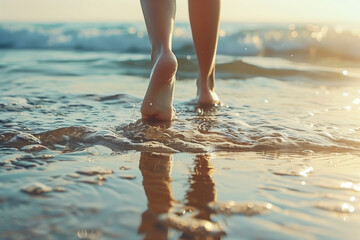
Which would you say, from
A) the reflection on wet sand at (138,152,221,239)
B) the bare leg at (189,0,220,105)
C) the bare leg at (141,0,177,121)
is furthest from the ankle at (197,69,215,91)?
the reflection on wet sand at (138,152,221,239)

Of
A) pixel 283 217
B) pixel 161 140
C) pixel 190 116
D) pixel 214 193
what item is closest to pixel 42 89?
pixel 190 116

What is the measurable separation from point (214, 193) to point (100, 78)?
8.31 ft

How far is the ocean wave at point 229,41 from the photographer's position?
263 inches

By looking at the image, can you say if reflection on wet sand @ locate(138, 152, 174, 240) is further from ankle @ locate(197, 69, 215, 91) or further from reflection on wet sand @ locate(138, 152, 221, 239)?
ankle @ locate(197, 69, 215, 91)

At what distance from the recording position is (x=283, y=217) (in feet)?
3.36

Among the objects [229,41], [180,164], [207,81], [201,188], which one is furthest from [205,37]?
[229,41]

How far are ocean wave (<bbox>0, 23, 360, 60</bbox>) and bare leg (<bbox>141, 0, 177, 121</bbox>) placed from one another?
4.70 meters

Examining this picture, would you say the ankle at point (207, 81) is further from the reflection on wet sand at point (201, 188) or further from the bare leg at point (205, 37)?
the reflection on wet sand at point (201, 188)

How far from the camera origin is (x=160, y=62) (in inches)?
75.9

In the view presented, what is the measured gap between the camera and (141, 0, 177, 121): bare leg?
6.33 feet

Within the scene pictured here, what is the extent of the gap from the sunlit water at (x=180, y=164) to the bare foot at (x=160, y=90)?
63mm

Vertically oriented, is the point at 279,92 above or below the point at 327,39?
below

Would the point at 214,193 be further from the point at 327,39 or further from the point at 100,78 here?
the point at 327,39

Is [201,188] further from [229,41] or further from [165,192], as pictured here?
[229,41]
